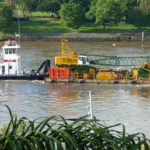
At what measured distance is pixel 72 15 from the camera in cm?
12031

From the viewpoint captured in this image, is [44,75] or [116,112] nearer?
[116,112]

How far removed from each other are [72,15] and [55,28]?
192 inches

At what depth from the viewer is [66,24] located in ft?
388

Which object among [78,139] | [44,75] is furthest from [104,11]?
[78,139]

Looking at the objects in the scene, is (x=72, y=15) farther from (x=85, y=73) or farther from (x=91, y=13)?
(x=85, y=73)

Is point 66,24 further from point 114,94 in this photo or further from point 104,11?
point 114,94

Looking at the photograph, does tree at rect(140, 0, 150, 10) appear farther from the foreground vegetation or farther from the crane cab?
the foreground vegetation

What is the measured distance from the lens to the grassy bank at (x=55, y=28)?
119 metres

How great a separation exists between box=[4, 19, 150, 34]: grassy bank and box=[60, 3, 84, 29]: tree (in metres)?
1.95

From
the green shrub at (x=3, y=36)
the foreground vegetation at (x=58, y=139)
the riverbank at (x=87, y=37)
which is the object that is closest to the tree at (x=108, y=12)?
the riverbank at (x=87, y=37)

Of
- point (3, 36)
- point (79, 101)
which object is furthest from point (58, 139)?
point (3, 36)

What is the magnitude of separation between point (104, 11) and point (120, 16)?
4.26 metres

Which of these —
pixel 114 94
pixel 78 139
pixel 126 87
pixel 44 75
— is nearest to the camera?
pixel 78 139

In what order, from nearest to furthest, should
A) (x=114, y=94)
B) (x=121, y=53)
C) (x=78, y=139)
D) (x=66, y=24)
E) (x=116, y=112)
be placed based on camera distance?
1. (x=78, y=139)
2. (x=116, y=112)
3. (x=114, y=94)
4. (x=121, y=53)
5. (x=66, y=24)
